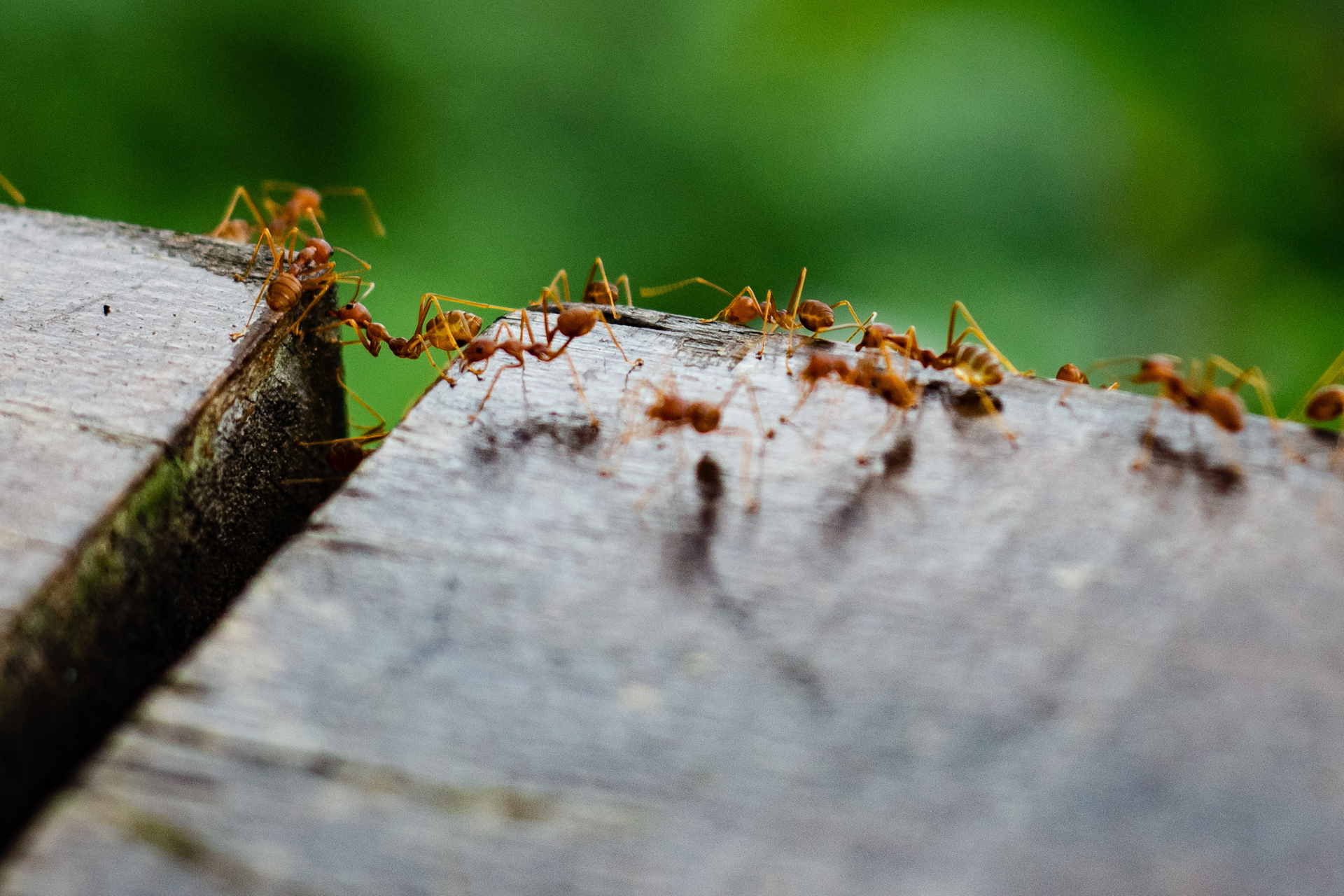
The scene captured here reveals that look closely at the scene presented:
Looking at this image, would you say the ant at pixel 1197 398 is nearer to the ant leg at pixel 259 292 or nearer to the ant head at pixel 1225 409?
the ant head at pixel 1225 409

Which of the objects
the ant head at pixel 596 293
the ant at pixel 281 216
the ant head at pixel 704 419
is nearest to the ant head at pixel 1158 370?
the ant head at pixel 704 419

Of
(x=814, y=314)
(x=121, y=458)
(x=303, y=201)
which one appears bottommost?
(x=121, y=458)

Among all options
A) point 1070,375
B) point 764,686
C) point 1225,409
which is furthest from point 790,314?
point 764,686

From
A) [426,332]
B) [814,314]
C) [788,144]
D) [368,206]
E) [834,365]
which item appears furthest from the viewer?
[788,144]

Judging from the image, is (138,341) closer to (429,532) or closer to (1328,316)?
(429,532)

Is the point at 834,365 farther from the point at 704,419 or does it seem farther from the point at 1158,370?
the point at 1158,370

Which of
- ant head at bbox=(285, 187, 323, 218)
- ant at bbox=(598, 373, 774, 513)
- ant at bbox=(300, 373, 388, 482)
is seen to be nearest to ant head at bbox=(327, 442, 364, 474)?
ant at bbox=(300, 373, 388, 482)
